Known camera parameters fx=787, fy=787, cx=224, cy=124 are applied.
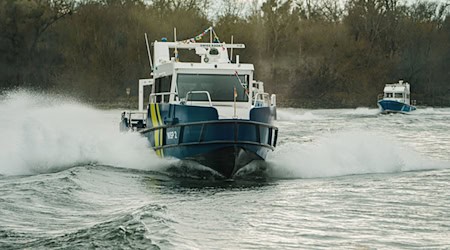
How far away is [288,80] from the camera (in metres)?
68.4

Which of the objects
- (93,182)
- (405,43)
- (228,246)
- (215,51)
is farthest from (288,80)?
(228,246)

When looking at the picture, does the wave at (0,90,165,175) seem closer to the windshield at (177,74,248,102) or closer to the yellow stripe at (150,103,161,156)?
the yellow stripe at (150,103,161,156)

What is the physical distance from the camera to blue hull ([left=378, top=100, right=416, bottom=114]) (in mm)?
52188

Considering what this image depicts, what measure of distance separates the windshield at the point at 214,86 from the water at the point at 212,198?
1.56 meters

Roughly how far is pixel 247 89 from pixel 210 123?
2.20m

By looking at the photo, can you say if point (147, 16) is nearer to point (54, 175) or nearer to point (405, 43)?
point (405, 43)

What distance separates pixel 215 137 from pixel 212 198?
238cm

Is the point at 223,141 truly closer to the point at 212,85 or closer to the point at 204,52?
the point at 212,85

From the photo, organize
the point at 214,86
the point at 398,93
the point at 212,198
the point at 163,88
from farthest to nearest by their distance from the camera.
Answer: the point at 398,93, the point at 163,88, the point at 214,86, the point at 212,198

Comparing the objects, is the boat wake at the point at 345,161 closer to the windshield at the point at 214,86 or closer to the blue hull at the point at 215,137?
the blue hull at the point at 215,137

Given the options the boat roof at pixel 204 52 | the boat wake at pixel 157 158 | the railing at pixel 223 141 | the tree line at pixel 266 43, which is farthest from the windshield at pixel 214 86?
the tree line at pixel 266 43

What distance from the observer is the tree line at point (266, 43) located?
61.3 m

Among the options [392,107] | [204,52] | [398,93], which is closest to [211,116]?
[204,52]

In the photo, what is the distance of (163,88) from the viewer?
715 inches
